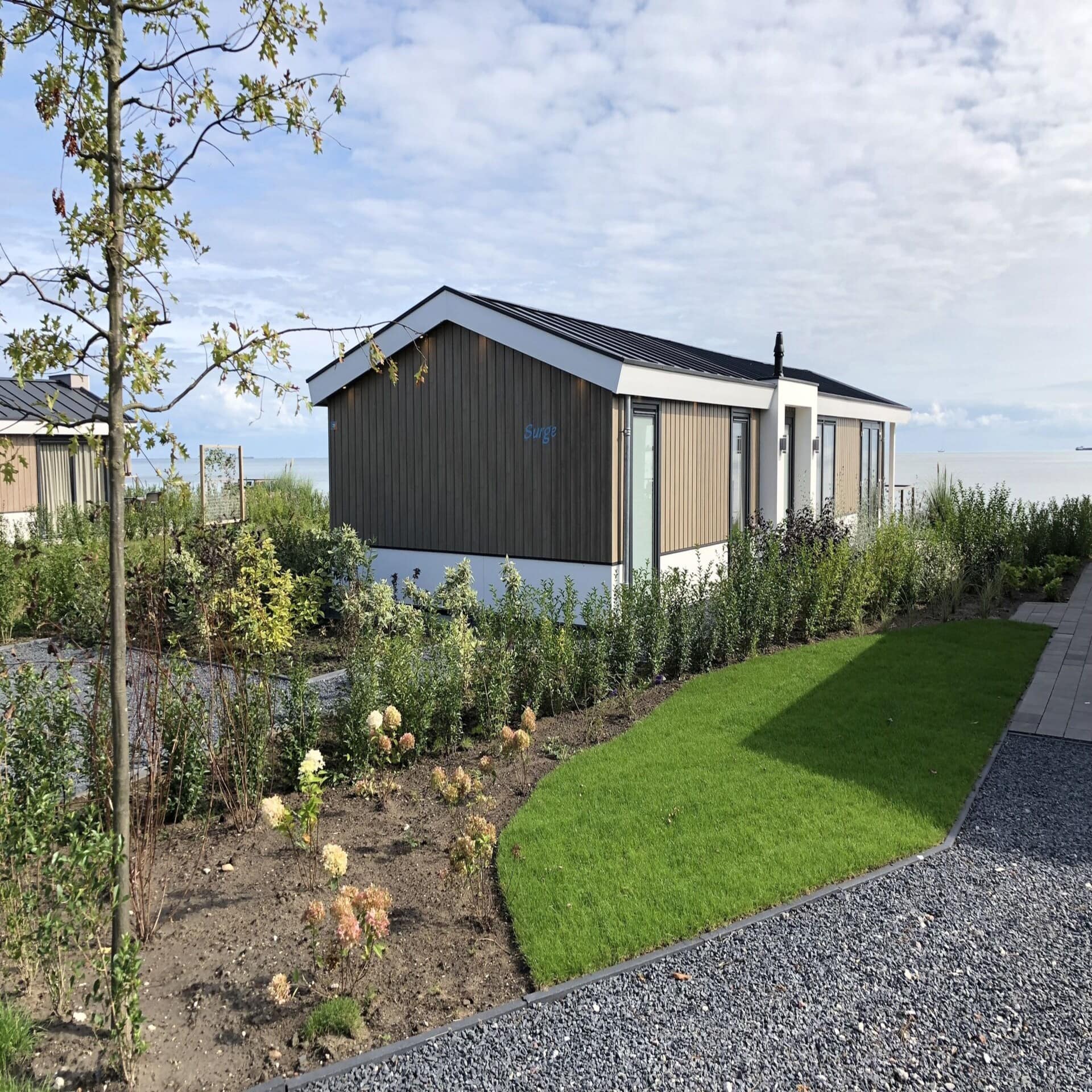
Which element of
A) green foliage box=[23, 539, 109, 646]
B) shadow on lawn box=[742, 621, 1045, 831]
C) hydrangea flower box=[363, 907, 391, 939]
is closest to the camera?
hydrangea flower box=[363, 907, 391, 939]

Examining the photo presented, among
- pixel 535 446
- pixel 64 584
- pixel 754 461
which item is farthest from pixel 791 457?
pixel 64 584

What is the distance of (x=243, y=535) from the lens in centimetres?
684

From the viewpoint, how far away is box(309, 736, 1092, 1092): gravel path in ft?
9.45

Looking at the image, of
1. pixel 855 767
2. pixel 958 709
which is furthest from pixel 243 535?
pixel 958 709

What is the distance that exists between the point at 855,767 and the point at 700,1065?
10.1ft

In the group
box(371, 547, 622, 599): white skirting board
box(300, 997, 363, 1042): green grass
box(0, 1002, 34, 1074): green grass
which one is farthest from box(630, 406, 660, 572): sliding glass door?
box(0, 1002, 34, 1074): green grass

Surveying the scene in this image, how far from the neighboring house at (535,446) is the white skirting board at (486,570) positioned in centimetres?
2

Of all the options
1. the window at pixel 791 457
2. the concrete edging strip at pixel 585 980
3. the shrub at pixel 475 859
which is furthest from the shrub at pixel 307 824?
the window at pixel 791 457

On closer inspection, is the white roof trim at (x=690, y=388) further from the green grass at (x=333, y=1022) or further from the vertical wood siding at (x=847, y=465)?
the green grass at (x=333, y=1022)

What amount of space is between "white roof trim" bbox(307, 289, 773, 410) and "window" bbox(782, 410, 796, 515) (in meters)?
2.82

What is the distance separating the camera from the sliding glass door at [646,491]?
9719 millimetres

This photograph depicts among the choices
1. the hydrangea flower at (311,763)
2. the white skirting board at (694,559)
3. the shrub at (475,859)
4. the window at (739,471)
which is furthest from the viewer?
the window at (739,471)

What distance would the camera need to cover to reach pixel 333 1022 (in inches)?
120

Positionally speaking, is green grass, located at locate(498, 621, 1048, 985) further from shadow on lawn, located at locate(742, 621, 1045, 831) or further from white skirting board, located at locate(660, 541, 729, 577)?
white skirting board, located at locate(660, 541, 729, 577)
